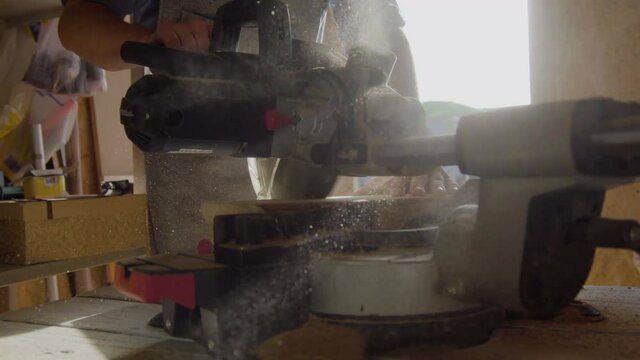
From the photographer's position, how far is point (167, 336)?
796 millimetres

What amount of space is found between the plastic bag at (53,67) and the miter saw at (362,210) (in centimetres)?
174

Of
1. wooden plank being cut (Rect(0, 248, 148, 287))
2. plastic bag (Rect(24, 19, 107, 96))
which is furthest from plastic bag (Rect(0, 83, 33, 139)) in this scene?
wooden plank being cut (Rect(0, 248, 148, 287))

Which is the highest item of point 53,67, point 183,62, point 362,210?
point 53,67

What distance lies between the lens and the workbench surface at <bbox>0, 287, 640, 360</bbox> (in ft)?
2.18

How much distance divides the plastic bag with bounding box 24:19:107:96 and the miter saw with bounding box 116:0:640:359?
174 centimetres

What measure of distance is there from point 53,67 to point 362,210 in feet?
6.40

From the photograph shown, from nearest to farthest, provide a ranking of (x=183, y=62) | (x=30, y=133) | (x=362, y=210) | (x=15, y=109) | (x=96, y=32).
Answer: (x=183, y=62)
(x=362, y=210)
(x=96, y=32)
(x=15, y=109)
(x=30, y=133)

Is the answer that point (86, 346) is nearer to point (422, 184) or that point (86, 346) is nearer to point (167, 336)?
point (167, 336)

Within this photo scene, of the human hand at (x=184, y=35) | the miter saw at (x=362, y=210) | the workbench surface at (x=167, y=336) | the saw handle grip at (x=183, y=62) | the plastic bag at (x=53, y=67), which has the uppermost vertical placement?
the plastic bag at (x=53, y=67)

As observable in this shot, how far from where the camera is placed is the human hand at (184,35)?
871mm

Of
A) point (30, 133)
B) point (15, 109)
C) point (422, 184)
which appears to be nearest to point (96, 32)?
point (422, 184)

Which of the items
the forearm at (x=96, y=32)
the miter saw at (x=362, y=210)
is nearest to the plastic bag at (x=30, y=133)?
the forearm at (x=96, y=32)

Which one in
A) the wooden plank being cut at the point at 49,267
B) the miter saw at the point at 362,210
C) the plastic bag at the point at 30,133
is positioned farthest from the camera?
the plastic bag at the point at 30,133

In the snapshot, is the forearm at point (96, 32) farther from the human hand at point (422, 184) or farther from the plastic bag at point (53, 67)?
the plastic bag at point (53, 67)
